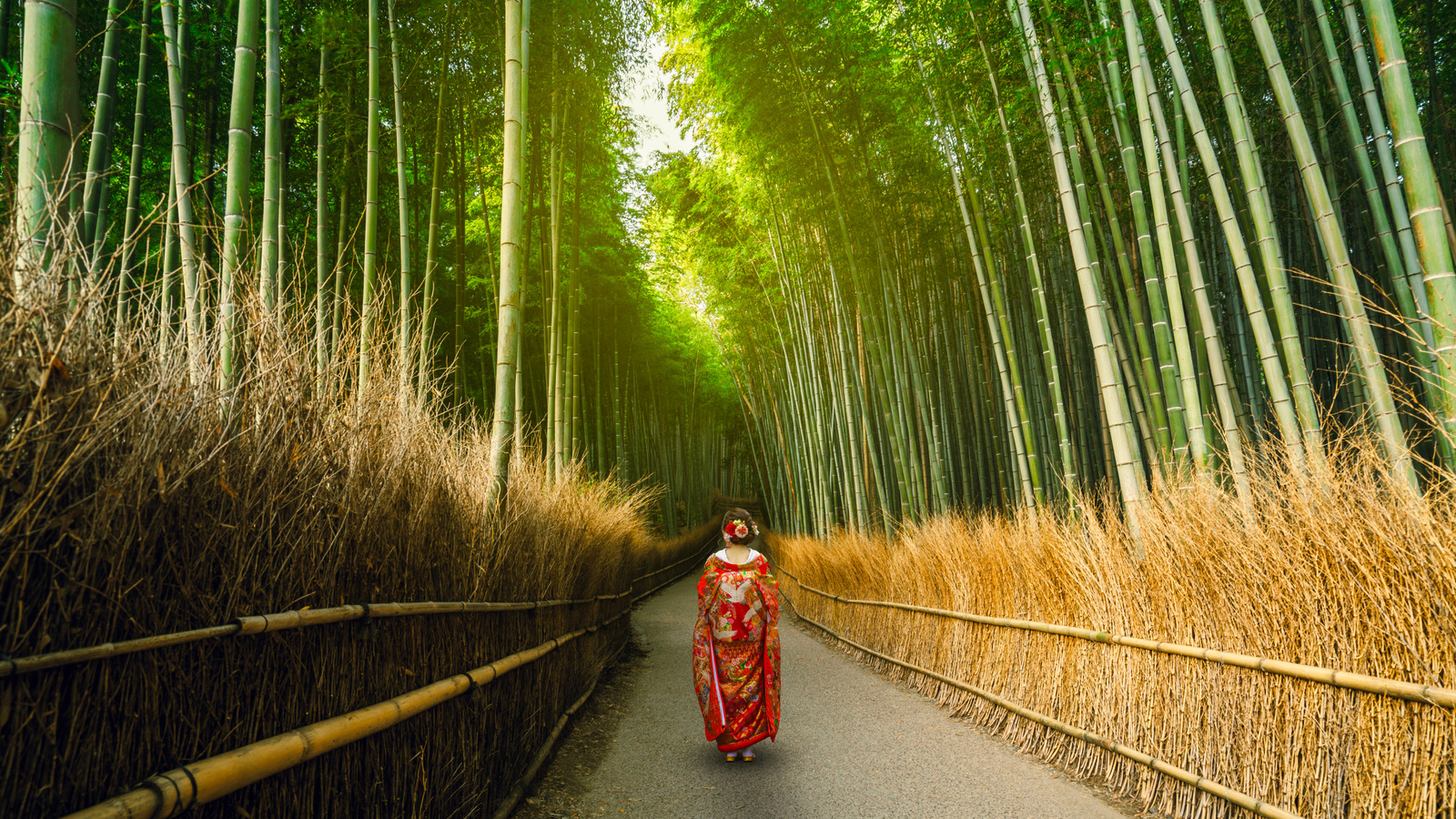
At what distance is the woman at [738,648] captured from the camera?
125 inches

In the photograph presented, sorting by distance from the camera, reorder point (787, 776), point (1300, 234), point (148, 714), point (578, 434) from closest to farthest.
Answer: point (148, 714) < point (787, 776) < point (1300, 234) < point (578, 434)

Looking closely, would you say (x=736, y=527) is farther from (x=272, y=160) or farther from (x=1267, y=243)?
(x=272, y=160)

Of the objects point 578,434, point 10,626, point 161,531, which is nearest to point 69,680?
point 10,626

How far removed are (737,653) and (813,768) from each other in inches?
22.2

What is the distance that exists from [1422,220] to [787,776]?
2941 mm

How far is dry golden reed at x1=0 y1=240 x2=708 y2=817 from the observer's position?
3.06ft

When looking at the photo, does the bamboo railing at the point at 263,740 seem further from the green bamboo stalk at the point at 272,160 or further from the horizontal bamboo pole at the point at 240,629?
the green bamboo stalk at the point at 272,160

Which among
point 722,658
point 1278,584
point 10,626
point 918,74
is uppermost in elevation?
point 918,74

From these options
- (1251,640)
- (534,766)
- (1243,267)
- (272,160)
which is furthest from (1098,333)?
(272,160)

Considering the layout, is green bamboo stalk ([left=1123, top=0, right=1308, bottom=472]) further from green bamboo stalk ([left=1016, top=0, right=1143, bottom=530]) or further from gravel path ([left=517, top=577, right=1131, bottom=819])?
gravel path ([left=517, top=577, right=1131, bottom=819])

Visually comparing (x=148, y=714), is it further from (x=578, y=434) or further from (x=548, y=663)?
(x=578, y=434)

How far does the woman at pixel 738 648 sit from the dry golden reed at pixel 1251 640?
45.3 inches

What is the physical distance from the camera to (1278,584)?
6.54ft

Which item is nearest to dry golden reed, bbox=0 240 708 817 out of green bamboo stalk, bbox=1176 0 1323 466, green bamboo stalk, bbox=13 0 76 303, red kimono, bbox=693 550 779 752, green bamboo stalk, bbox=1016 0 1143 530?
green bamboo stalk, bbox=13 0 76 303
